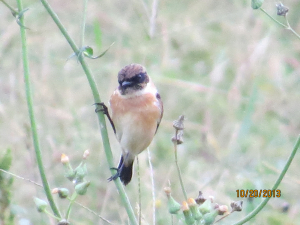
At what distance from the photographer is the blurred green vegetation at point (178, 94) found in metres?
4.62

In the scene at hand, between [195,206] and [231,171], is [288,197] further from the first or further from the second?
[195,206]

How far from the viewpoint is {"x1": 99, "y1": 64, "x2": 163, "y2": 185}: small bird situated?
3316 millimetres

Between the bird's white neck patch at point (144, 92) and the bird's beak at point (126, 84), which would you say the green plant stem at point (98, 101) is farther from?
the bird's white neck patch at point (144, 92)

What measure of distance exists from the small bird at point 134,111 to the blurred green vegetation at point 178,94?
90 centimetres

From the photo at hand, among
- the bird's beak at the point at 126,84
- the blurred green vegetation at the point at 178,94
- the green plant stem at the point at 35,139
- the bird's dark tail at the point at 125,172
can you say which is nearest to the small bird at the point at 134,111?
the bird's beak at the point at 126,84

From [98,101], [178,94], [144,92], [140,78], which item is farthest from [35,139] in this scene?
[178,94]

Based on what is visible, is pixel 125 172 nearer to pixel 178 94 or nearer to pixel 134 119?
pixel 134 119

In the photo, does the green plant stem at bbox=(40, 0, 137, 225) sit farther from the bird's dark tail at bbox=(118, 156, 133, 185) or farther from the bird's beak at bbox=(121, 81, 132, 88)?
the bird's dark tail at bbox=(118, 156, 133, 185)

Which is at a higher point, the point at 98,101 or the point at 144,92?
the point at 144,92

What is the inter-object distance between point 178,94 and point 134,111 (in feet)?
8.76

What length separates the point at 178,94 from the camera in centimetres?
602

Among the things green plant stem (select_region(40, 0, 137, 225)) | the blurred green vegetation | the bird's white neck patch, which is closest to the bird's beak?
the bird's white neck patch

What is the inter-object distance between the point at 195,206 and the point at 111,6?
5048 millimetres

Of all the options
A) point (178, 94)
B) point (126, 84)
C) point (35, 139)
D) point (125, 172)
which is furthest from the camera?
point (178, 94)
